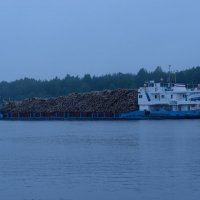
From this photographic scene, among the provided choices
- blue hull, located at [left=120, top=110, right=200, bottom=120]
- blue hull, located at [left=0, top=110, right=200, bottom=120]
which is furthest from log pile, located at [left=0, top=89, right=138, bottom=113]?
blue hull, located at [left=120, top=110, right=200, bottom=120]

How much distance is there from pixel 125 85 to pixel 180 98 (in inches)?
1458

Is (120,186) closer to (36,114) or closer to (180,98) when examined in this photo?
(180,98)

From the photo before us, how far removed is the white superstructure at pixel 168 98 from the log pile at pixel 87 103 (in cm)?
389

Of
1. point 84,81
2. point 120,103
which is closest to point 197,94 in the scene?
point 120,103

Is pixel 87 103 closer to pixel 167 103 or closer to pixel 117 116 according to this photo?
pixel 117 116

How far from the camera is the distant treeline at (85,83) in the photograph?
8841 cm

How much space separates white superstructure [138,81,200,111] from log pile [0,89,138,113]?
3886 millimetres

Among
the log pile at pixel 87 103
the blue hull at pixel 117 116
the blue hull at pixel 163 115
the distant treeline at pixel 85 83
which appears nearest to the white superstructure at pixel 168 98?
the blue hull at pixel 163 115

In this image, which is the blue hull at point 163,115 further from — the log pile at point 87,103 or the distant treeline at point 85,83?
the distant treeline at point 85,83

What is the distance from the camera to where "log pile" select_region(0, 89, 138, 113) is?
65.6 metres

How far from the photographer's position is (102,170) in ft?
64.8

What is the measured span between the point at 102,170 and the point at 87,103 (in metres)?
50.8

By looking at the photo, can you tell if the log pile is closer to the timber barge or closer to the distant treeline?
the timber barge

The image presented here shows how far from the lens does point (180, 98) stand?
188 feet
